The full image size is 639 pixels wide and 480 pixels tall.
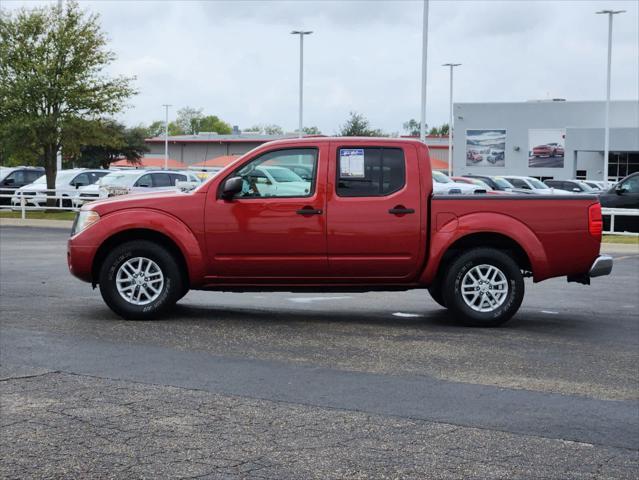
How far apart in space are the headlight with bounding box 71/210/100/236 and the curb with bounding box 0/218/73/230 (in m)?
19.8

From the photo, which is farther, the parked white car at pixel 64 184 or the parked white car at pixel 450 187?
the parked white car at pixel 64 184

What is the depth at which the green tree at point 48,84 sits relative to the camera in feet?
121

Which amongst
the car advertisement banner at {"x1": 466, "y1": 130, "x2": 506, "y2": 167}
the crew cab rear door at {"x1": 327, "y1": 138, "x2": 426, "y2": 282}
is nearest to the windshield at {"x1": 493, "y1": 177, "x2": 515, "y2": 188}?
the crew cab rear door at {"x1": 327, "y1": 138, "x2": 426, "y2": 282}

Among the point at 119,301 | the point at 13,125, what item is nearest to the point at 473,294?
the point at 119,301

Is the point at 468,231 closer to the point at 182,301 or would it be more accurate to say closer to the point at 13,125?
the point at 182,301

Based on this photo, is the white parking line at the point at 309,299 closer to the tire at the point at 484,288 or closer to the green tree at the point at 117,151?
the tire at the point at 484,288

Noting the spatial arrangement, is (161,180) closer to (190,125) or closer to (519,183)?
(519,183)

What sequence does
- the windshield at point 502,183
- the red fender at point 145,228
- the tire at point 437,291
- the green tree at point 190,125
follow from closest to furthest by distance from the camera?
the red fender at point 145,228
the tire at point 437,291
the windshield at point 502,183
the green tree at point 190,125

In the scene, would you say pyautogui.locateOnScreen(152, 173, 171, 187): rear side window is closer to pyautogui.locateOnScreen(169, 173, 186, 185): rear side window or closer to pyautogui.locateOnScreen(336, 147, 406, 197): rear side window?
pyautogui.locateOnScreen(169, 173, 186, 185): rear side window

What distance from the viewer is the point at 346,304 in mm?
12930

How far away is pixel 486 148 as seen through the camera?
79.5 metres

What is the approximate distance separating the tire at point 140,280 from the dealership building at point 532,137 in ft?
214

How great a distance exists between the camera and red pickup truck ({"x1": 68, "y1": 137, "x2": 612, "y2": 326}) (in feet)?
35.7

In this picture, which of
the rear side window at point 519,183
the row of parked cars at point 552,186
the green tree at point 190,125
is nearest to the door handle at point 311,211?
the row of parked cars at point 552,186
